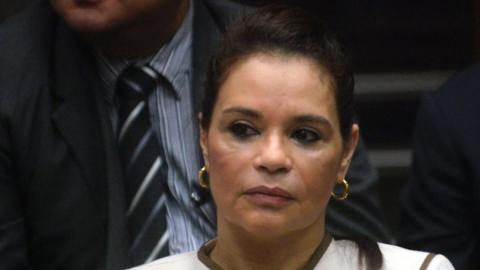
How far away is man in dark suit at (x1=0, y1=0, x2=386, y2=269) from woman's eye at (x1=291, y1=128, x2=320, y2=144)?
856 millimetres

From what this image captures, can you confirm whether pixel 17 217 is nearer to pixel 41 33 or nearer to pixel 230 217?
pixel 41 33

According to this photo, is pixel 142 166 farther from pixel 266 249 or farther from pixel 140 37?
pixel 266 249

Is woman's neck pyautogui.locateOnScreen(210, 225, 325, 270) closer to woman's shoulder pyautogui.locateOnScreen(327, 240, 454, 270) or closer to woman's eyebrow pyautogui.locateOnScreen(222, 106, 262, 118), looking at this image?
woman's shoulder pyautogui.locateOnScreen(327, 240, 454, 270)

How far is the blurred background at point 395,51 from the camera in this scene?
570 cm

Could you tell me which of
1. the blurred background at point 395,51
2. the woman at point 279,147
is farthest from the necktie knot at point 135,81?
the blurred background at point 395,51

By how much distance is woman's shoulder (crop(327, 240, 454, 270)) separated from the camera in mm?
3355

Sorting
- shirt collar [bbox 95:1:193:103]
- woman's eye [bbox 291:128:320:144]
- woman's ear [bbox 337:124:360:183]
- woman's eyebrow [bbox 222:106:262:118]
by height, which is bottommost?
shirt collar [bbox 95:1:193:103]

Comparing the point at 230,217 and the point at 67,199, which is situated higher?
the point at 230,217

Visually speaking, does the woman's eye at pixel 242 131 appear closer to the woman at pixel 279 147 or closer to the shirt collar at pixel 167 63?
the woman at pixel 279 147

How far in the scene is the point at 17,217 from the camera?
3.97m

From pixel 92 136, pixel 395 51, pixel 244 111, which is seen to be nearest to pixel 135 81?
pixel 92 136

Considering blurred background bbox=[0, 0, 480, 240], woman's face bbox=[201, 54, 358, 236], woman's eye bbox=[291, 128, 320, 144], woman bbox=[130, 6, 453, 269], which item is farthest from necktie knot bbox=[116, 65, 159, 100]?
blurred background bbox=[0, 0, 480, 240]

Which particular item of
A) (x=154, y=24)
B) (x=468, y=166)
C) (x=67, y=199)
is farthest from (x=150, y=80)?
(x=468, y=166)

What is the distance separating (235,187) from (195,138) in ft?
2.95
